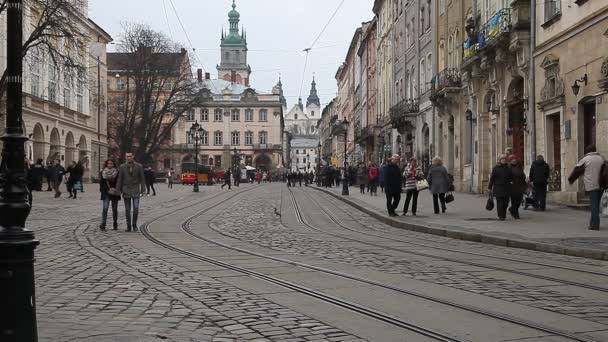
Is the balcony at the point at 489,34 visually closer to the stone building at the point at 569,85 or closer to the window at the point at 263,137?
the stone building at the point at 569,85

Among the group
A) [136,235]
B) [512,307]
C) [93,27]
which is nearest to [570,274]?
[512,307]

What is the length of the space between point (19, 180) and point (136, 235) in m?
10.6

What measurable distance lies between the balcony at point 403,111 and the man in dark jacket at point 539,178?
24.1 m

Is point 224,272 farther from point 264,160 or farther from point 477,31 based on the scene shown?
point 264,160

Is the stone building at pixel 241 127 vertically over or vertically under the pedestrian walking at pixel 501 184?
over

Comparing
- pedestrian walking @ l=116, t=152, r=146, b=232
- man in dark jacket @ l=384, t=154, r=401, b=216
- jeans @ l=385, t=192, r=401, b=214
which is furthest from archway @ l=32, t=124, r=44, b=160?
pedestrian walking @ l=116, t=152, r=146, b=232

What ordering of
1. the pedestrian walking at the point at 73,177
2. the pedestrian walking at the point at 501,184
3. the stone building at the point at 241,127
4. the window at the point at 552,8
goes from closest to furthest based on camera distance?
1. the pedestrian walking at the point at 501,184
2. the window at the point at 552,8
3. the pedestrian walking at the point at 73,177
4. the stone building at the point at 241,127

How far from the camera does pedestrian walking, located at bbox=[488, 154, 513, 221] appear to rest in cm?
1738

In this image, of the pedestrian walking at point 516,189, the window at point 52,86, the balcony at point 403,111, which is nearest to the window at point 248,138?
the window at point 52,86

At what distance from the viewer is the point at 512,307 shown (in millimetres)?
6910

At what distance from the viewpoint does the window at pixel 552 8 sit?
22.5 meters

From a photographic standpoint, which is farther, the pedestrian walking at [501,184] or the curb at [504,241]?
the pedestrian walking at [501,184]

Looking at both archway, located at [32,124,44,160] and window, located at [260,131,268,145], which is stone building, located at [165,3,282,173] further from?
archway, located at [32,124,44,160]

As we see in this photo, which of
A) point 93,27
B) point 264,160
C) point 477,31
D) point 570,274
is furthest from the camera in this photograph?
point 264,160
